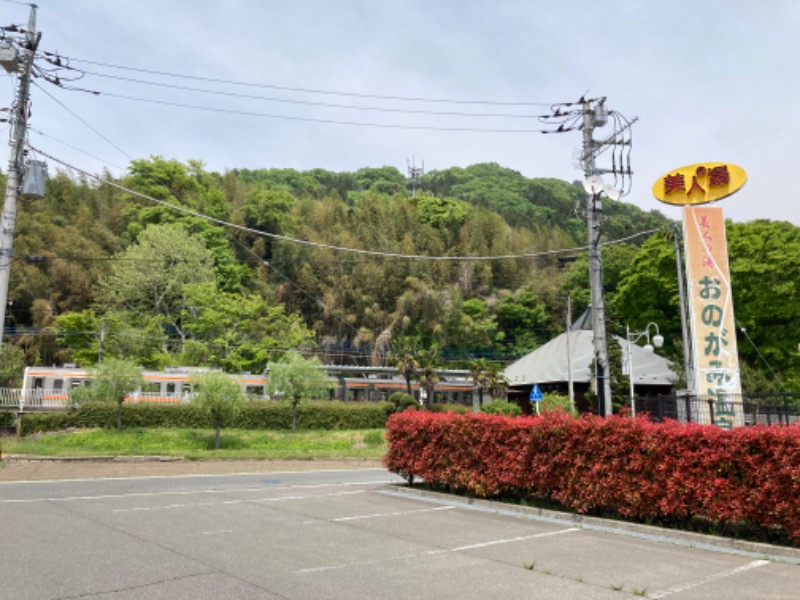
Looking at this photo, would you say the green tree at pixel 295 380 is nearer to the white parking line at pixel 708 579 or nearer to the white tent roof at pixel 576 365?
the white tent roof at pixel 576 365

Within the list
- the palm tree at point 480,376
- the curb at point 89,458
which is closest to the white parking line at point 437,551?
the curb at point 89,458

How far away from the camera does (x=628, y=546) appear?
24.7 feet

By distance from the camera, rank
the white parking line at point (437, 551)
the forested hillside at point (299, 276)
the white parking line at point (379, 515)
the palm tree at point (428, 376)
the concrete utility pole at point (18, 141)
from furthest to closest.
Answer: the palm tree at point (428, 376), the forested hillside at point (299, 276), the concrete utility pole at point (18, 141), the white parking line at point (379, 515), the white parking line at point (437, 551)

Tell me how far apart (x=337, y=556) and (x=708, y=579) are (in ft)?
12.5

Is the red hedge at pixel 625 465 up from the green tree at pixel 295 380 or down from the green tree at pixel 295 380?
down

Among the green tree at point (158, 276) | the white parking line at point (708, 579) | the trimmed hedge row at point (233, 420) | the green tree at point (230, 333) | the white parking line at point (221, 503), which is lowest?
the white parking line at point (221, 503)

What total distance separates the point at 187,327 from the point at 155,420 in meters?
14.1

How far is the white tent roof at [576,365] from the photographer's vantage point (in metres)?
38.5

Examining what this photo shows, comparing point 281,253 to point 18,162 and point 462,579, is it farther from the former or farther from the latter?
point 462,579

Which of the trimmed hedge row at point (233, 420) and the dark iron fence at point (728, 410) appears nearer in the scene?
the dark iron fence at point (728, 410)

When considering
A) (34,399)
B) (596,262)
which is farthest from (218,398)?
(596,262)

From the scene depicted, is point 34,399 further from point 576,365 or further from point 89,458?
point 576,365

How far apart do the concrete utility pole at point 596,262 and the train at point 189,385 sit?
25651 mm

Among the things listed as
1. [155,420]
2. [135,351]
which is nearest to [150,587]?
[155,420]
